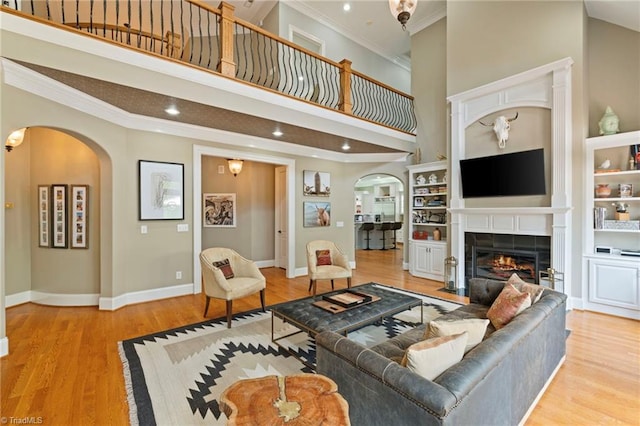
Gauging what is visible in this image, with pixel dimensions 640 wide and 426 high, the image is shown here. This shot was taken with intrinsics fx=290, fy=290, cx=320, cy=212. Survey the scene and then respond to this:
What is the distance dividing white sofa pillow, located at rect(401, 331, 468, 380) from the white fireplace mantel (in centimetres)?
388

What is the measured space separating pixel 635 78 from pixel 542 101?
43.7 inches

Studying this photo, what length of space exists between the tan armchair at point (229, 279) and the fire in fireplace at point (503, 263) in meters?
3.83

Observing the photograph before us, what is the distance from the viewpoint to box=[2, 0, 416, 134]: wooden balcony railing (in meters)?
4.48

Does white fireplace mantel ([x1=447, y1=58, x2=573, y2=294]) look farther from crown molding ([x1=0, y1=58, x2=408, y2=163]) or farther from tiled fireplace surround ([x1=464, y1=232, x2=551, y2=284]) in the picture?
crown molding ([x1=0, y1=58, x2=408, y2=163])

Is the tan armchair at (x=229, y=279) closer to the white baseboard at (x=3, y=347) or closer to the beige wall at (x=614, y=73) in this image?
the white baseboard at (x=3, y=347)

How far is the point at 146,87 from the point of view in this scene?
128 inches

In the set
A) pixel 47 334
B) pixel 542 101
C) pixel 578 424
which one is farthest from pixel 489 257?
pixel 47 334

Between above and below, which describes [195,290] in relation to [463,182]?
below

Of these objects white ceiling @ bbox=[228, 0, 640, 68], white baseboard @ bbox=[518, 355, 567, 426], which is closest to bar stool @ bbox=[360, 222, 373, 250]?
white ceiling @ bbox=[228, 0, 640, 68]

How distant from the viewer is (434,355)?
4.56ft

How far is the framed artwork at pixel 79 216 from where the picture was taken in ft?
14.0

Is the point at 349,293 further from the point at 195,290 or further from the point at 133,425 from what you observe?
the point at 195,290

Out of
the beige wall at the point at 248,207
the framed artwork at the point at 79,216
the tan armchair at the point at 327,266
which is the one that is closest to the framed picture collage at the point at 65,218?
the framed artwork at the point at 79,216

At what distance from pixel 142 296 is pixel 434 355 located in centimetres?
448
